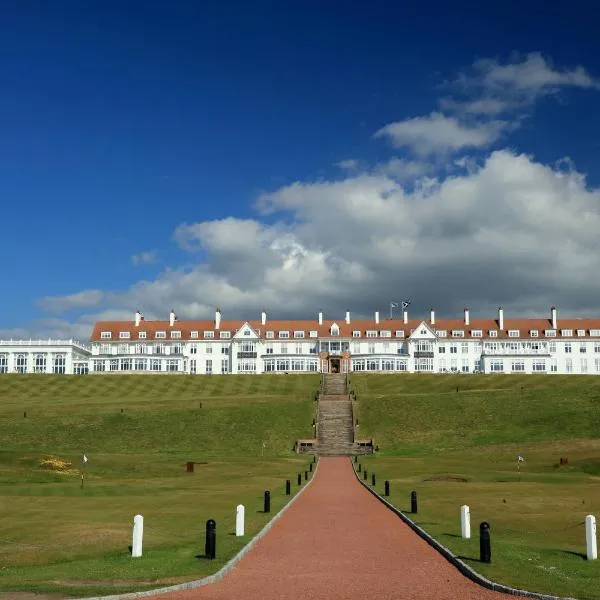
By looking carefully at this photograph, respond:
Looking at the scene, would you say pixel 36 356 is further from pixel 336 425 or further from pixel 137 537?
pixel 137 537

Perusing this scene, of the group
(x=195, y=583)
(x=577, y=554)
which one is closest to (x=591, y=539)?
(x=577, y=554)

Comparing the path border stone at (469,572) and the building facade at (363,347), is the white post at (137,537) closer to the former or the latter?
the path border stone at (469,572)

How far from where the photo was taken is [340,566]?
708 inches

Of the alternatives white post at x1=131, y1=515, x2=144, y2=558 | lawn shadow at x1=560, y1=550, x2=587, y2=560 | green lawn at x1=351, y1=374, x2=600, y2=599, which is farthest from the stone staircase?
white post at x1=131, y1=515, x2=144, y2=558

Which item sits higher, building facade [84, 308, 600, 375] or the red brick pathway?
building facade [84, 308, 600, 375]

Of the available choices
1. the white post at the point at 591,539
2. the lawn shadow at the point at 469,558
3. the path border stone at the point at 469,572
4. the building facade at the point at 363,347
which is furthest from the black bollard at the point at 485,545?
the building facade at the point at 363,347

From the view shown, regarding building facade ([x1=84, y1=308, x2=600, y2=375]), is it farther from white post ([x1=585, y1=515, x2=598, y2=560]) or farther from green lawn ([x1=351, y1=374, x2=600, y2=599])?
white post ([x1=585, y1=515, x2=598, y2=560])

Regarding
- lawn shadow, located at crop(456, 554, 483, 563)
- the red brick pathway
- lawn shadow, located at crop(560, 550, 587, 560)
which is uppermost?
lawn shadow, located at crop(456, 554, 483, 563)

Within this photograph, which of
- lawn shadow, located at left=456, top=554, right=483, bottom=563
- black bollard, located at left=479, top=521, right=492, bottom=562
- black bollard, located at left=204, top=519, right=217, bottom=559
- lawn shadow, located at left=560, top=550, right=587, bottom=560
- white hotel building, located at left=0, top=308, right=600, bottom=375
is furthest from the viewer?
white hotel building, located at left=0, top=308, right=600, bottom=375

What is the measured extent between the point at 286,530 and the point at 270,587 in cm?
918

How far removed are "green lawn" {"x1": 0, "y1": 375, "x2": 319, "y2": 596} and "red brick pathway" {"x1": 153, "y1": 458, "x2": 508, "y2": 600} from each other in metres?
1.29

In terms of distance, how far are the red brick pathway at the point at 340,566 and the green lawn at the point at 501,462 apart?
1327mm

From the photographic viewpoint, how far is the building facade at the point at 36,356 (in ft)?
461

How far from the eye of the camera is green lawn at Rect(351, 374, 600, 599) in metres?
20.3
